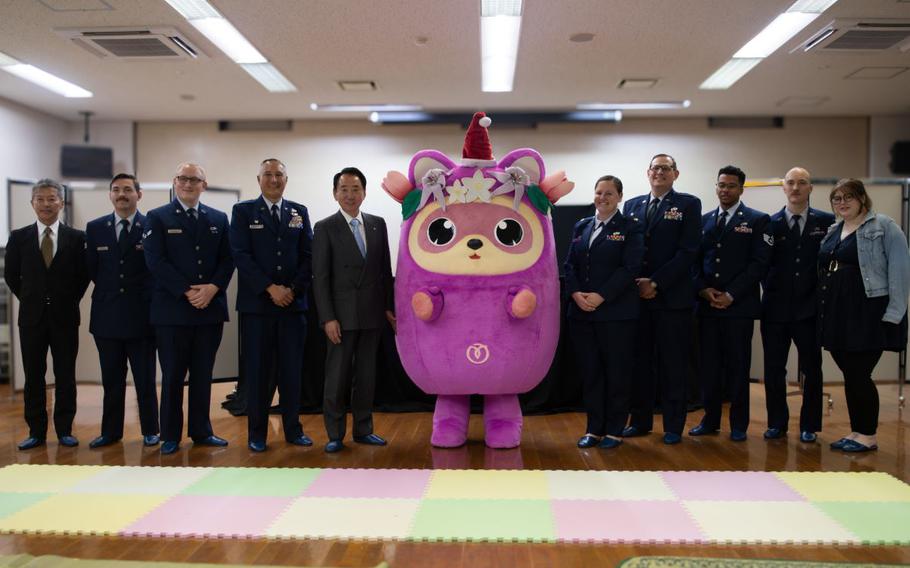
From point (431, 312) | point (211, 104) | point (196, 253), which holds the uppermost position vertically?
point (211, 104)

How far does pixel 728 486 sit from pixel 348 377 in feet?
6.64

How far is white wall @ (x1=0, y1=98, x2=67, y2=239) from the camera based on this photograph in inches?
339

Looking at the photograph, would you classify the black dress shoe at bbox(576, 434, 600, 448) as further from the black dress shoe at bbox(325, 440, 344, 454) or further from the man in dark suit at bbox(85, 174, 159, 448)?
the man in dark suit at bbox(85, 174, 159, 448)

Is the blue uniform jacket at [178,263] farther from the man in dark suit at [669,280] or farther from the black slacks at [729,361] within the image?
the black slacks at [729,361]

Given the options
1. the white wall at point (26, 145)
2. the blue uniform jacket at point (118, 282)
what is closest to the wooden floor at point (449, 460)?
the blue uniform jacket at point (118, 282)

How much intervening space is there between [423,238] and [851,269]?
7.49 feet

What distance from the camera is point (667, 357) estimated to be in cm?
413

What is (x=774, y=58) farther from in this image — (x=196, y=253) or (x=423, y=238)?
(x=196, y=253)

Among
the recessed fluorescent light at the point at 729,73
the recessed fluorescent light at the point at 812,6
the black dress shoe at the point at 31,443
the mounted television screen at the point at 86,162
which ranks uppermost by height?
the recessed fluorescent light at the point at 812,6

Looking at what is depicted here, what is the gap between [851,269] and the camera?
12.8ft

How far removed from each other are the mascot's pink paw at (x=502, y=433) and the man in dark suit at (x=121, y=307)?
6.28 ft

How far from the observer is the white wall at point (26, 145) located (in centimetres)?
Result: 862

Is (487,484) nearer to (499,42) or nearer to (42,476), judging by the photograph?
(42,476)

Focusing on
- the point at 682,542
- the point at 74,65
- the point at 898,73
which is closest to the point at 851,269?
the point at 682,542
